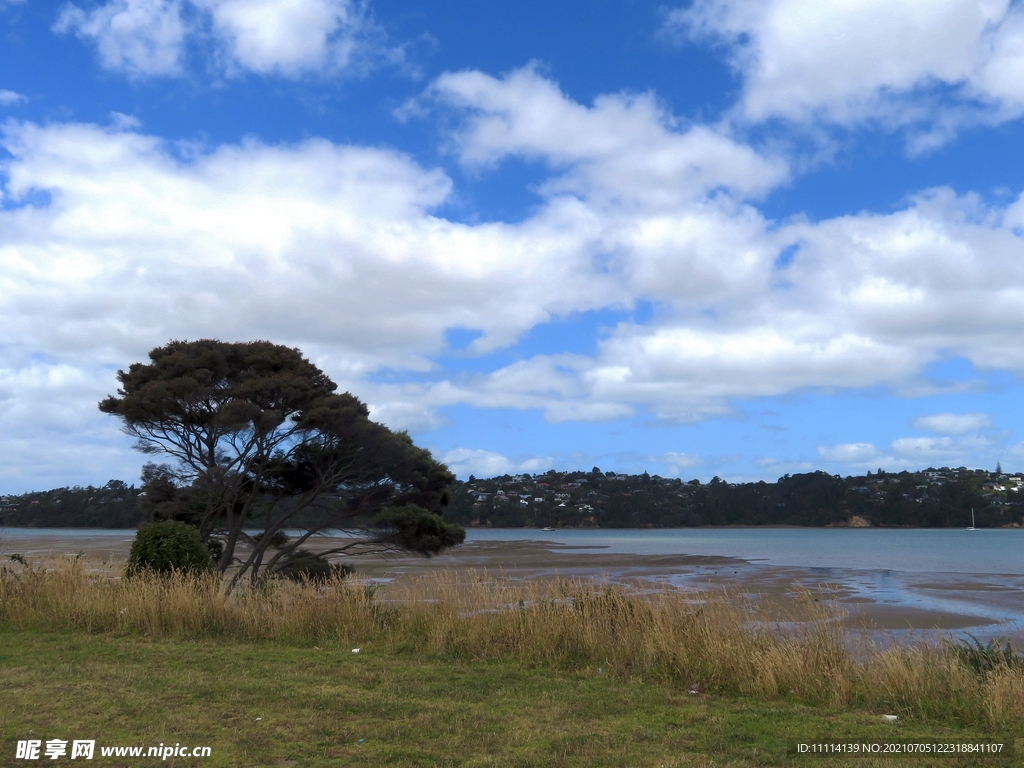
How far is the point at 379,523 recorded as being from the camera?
20438 millimetres

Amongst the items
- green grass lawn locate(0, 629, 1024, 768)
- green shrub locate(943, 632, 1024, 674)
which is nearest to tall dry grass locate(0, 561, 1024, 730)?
green shrub locate(943, 632, 1024, 674)

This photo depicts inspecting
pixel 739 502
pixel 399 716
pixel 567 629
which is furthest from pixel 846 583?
pixel 739 502

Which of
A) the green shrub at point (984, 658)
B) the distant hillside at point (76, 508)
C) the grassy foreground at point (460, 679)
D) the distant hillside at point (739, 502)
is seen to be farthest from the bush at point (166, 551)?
the distant hillside at point (739, 502)

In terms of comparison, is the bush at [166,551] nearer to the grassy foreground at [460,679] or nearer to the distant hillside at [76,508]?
the grassy foreground at [460,679]

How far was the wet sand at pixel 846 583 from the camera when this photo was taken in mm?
19141

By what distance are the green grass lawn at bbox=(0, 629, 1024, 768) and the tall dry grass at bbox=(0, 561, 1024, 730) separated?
43 centimetres

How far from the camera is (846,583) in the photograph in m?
31.0

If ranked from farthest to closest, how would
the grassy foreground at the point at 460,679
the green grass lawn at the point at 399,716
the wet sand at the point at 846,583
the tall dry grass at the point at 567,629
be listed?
1. the wet sand at the point at 846,583
2. the tall dry grass at the point at 567,629
3. the grassy foreground at the point at 460,679
4. the green grass lawn at the point at 399,716

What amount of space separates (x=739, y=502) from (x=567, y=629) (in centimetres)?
13375

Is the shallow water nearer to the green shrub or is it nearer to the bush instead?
the green shrub

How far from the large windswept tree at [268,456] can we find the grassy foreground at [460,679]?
7.77 meters

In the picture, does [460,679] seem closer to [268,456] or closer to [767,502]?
[268,456]

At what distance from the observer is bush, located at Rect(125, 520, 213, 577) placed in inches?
524

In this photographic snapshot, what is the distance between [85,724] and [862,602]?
22.5m
